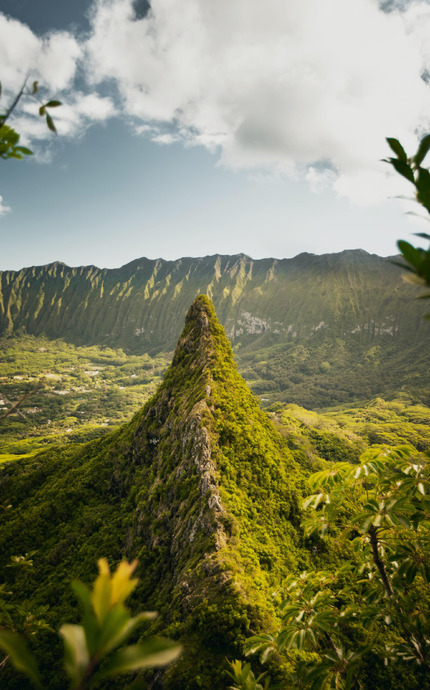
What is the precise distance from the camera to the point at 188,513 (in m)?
21.5

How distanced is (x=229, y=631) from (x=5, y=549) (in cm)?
3285

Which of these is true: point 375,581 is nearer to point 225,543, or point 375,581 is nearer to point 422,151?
point 422,151

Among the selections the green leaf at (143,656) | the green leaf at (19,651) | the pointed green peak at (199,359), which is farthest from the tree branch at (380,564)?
the pointed green peak at (199,359)

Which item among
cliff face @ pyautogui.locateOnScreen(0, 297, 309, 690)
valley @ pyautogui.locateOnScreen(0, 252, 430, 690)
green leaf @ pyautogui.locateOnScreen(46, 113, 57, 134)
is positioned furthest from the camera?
cliff face @ pyautogui.locateOnScreen(0, 297, 309, 690)

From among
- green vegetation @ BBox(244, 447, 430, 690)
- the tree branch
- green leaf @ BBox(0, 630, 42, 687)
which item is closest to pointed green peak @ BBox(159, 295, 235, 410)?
green vegetation @ BBox(244, 447, 430, 690)

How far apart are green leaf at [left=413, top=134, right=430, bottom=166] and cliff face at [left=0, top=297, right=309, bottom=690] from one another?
734cm

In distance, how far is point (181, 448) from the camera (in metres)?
27.0

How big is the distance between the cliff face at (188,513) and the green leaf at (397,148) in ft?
23.9

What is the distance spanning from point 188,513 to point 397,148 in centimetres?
2328

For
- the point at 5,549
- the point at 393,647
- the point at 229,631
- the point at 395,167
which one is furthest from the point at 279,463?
the point at 5,549

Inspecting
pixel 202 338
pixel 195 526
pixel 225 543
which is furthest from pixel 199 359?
pixel 225 543

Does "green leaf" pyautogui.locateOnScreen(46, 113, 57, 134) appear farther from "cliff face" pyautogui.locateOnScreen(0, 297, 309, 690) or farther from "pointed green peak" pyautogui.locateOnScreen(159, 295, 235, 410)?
"pointed green peak" pyautogui.locateOnScreen(159, 295, 235, 410)

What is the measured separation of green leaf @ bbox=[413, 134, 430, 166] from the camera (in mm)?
2391

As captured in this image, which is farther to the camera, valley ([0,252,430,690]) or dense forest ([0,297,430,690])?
valley ([0,252,430,690])
